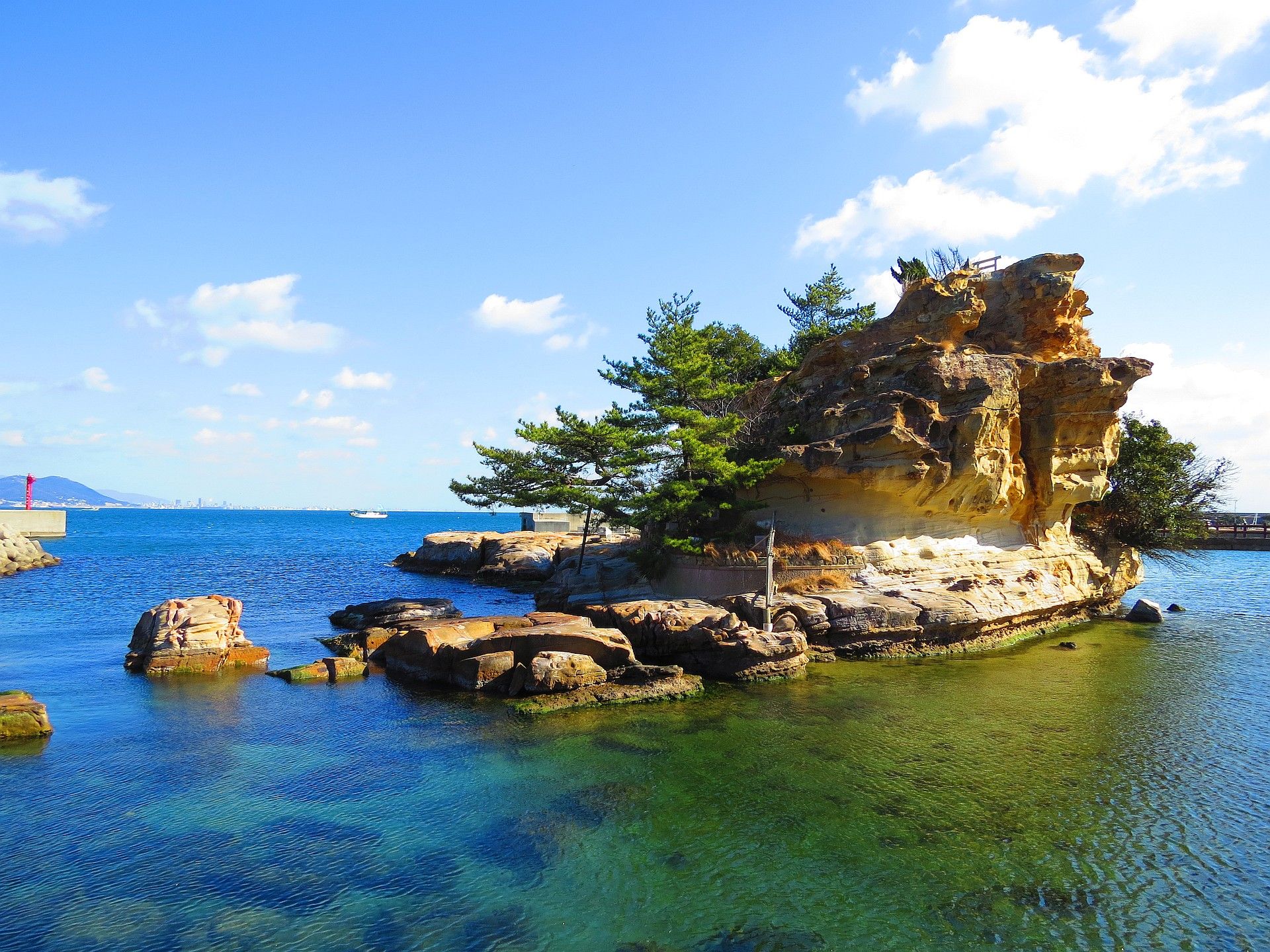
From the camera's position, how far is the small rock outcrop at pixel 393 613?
88.1ft

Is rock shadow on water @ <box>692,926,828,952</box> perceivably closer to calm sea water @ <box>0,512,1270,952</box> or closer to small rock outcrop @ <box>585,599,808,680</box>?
calm sea water @ <box>0,512,1270,952</box>

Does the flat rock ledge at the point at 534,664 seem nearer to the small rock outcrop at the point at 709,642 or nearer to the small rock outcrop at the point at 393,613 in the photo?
the small rock outcrop at the point at 709,642

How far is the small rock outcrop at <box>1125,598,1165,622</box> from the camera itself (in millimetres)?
31062

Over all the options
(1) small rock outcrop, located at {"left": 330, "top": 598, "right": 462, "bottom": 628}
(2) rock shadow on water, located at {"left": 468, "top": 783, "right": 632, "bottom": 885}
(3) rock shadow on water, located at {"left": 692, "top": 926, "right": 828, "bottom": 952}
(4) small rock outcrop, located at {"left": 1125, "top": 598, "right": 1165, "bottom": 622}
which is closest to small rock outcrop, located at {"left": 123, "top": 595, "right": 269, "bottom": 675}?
(1) small rock outcrop, located at {"left": 330, "top": 598, "right": 462, "bottom": 628}

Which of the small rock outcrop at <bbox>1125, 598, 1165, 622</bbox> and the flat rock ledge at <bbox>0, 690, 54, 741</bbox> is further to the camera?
A: the small rock outcrop at <bbox>1125, 598, 1165, 622</bbox>

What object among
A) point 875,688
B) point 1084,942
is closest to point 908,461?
point 875,688

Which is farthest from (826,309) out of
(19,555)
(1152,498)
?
(19,555)

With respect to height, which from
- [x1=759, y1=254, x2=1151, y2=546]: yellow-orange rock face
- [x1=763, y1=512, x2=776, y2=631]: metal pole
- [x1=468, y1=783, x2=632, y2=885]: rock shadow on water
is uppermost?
[x1=759, y1=254, x2=1151, y2=546]: yellow-orange rock face

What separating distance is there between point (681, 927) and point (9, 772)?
518 inches

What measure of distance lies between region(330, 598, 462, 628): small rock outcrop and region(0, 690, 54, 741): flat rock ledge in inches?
431

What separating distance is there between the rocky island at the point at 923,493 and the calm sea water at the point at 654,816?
258 centimetres

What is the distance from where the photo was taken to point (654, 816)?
1128 centimetres

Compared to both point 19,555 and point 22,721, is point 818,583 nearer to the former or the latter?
point 22,721

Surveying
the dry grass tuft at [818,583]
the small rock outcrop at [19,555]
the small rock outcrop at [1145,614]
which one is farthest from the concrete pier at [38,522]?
the small rock outcrop at [1145,614]
